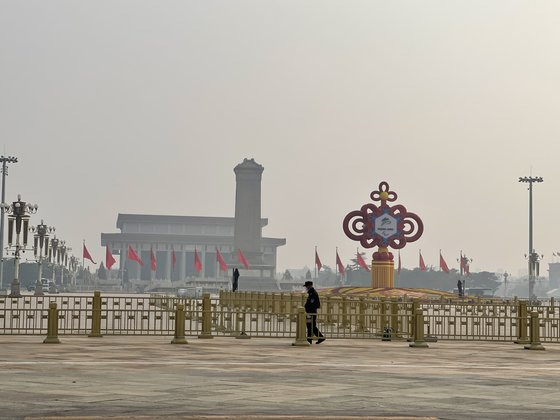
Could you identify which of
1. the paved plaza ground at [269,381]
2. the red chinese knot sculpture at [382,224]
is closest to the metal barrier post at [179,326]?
the paved plaza ground at [269,381]

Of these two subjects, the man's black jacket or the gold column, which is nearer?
the man's black jacket

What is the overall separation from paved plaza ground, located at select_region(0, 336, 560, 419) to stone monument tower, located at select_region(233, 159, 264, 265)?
6135 inches

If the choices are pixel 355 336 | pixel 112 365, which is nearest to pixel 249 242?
pixel 355 336

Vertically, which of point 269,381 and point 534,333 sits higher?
point 534,333

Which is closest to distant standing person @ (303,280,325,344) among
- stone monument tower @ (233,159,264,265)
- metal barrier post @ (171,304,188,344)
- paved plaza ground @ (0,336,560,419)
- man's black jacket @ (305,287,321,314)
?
man's black jacket @ (305,287,321,314)

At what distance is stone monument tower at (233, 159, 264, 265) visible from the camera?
183750 mm

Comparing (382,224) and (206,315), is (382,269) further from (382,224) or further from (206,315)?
(206,315)

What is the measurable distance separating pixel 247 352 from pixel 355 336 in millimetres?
8233

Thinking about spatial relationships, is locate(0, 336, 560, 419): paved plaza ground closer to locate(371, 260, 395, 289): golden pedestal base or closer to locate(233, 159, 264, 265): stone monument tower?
locate(371, 260, 395, 289): golden pedestal base

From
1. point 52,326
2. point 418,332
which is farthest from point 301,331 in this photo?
point 52,326

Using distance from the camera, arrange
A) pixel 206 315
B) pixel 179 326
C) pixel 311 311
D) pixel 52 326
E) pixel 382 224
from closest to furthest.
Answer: pixel 52 326 < pixel 179 326 < pixel 311 311 < pixel 206 315 < pixel 382 224

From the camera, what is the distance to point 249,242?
184m

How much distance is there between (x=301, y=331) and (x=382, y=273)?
33311 mm

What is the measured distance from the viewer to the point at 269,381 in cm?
1468
